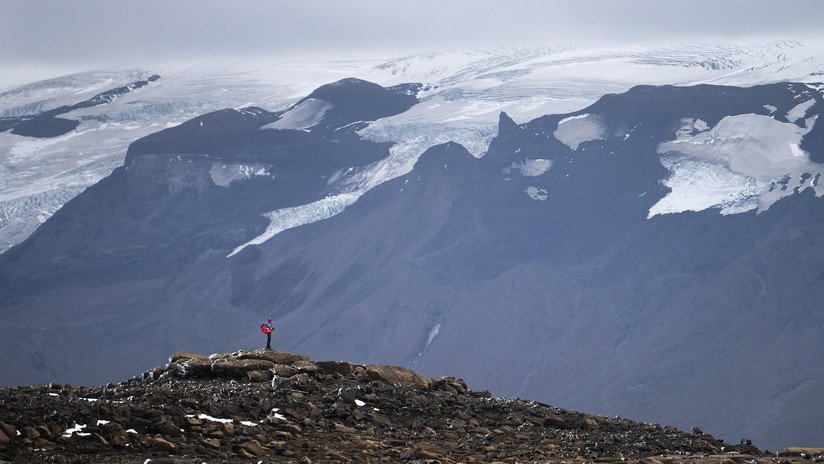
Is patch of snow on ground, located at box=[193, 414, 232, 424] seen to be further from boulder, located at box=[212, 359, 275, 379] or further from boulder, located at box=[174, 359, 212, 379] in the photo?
boulder, located at box=[174, 359, 212, 379]

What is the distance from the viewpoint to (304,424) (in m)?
35.8

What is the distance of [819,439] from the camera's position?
13912 cm

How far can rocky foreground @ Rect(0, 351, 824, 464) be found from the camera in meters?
32.2

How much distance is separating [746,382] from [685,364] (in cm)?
872

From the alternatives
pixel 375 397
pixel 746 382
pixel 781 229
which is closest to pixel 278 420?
pixel 375 397

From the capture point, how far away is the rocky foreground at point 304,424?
32156mm

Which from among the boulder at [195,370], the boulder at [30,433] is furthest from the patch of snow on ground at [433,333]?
the boulder at [30,433]

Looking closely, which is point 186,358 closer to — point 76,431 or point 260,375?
point 260,375

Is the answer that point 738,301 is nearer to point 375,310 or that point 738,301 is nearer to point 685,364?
point 685,364

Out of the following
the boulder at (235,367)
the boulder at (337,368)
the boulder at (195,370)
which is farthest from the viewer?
the boulder at (337,368)

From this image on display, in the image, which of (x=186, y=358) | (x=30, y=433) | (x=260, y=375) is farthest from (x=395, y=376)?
(x=30, y=433)

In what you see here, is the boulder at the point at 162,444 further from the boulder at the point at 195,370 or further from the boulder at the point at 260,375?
the boulder at the point at 195,370

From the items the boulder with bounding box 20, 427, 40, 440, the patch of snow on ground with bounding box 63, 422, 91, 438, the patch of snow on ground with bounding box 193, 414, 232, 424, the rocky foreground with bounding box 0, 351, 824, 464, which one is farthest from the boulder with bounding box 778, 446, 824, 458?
the boulder with bounding box 20, 427, 40, 440

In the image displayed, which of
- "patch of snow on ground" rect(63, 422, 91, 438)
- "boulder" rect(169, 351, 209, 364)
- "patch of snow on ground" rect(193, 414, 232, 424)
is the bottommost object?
"boulder" rect(169, 351, 209, 364)
